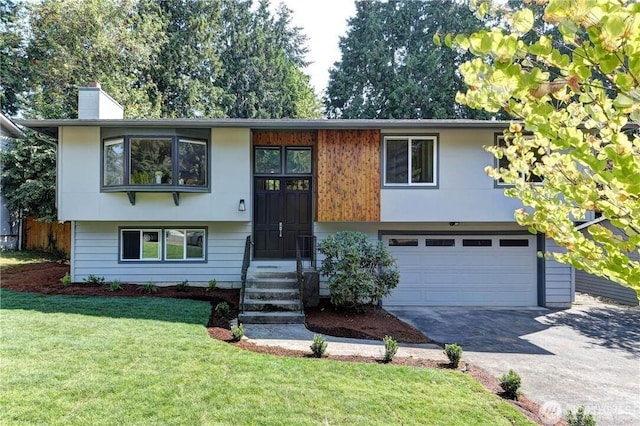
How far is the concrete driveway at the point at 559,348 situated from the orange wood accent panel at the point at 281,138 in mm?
5194

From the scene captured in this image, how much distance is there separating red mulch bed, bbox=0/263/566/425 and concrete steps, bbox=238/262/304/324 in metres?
0.37

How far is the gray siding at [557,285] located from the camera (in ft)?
33.1

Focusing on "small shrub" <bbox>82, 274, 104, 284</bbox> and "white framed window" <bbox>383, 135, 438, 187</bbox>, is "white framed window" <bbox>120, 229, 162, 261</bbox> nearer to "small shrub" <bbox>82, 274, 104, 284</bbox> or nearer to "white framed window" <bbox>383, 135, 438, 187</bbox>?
"small shrub" <bbox>82, 274, 104, 284</bbox>

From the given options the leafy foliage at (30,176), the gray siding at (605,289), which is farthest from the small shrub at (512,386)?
the leafy foliage at (30,176)

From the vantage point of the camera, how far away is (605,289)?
12055mm

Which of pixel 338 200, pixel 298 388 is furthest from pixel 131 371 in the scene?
pixel 338 200

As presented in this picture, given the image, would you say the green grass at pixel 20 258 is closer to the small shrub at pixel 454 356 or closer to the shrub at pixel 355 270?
the shrub at pixel 355 270

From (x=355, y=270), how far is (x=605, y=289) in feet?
31.8

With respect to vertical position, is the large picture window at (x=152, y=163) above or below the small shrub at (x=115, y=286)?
above

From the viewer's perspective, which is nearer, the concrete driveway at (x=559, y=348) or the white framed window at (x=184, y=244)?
the concrete driveway at (x=559, y=348)

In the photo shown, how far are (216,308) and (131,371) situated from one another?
352cm

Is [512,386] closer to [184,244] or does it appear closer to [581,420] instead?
[581,420]

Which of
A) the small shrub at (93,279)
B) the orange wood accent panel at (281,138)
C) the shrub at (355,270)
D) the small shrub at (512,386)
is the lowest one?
the small shrub at (512,386)

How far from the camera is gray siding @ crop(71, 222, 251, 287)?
980cm
